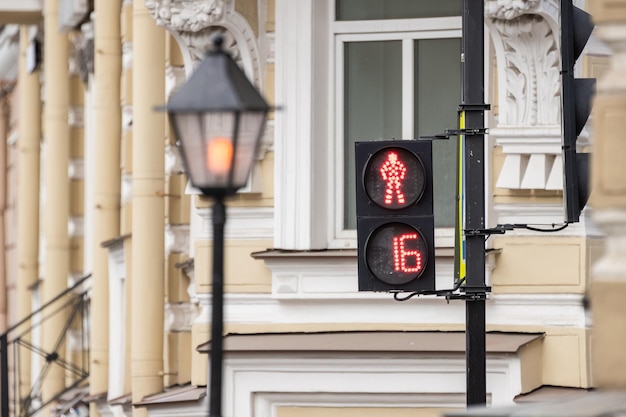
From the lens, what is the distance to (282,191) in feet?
41.1

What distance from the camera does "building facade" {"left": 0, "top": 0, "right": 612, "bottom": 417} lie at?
11.8 meters

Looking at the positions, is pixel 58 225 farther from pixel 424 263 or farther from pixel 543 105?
pixel 424 263

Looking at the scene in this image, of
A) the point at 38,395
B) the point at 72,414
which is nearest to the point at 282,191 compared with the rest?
the point at 72,414

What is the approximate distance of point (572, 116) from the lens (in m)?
9.18

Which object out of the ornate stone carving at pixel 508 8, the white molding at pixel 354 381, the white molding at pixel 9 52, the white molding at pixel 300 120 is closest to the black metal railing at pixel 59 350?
the white molding at pixel 9 52

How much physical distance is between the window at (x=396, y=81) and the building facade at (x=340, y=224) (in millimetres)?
11

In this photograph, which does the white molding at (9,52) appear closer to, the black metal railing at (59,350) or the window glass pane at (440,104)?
the black metal railing at (59,350)

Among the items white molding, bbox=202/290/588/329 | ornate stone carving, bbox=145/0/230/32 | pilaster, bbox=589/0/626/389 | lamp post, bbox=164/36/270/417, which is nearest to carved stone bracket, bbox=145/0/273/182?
ornate stone carving, bbox=145/0/230/32

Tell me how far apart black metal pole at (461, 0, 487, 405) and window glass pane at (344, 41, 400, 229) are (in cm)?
281

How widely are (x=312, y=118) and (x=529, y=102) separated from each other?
142 cm

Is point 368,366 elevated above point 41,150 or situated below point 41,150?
below

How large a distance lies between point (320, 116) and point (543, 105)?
1.51 m

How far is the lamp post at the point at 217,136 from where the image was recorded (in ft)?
24.2

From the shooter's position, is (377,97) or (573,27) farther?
(377,97)
